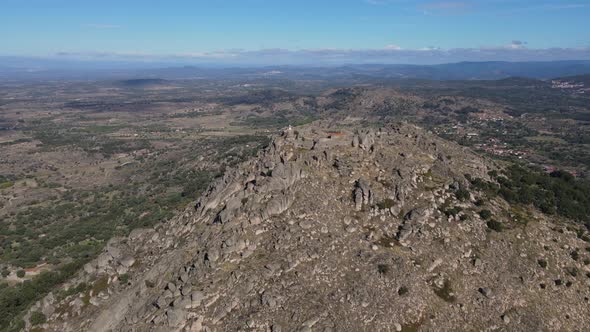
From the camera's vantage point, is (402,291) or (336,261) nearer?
(402,291)

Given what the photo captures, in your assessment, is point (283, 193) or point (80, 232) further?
point (80, 232)

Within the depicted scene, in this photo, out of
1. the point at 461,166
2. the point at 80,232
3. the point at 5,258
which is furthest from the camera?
the point at 80,232

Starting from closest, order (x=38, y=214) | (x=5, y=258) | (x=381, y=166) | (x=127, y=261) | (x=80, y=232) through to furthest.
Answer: (x=127, y=261) → (x=381, y=166) → (x=5, y=258) → (x=80, y=232) → (x=38, y=214)

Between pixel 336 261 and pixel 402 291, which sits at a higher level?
pixel 336 261

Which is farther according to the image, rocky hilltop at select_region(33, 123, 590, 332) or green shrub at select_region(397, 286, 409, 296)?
green shrub at select_region(397, 286, 409, 296)

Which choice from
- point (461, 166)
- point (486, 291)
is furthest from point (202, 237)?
point (461, 166)

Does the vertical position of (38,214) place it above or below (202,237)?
below

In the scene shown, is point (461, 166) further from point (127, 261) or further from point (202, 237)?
point (127, 261)

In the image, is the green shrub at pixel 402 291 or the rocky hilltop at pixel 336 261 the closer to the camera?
the rocky hilltop at pixel 336 261
